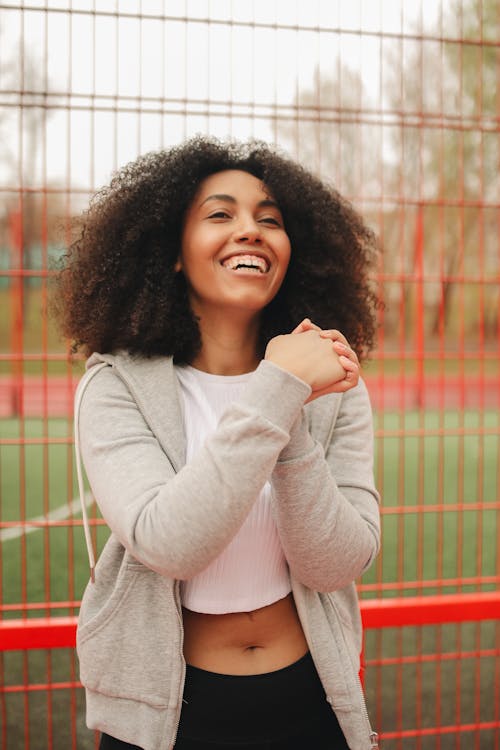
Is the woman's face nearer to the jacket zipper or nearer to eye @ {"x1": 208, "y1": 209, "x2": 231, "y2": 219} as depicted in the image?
eye @ {"x1": 208, "y1": 209, "x2": 231, "y2": 219}

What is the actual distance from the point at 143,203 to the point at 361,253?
1.74 feet

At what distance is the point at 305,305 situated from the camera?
4.92ft

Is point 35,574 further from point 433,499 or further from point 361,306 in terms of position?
point 433,499

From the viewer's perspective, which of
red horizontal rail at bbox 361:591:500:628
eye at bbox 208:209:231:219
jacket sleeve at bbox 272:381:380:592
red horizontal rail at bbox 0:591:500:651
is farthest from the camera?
red horizontal rail at bbox 361:591:500:628

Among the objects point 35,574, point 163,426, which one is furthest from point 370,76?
point 35,574

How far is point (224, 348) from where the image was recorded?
1339 millimetres

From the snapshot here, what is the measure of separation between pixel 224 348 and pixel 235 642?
1.74ft

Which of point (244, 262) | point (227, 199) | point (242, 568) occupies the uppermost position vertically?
point (227, 199)

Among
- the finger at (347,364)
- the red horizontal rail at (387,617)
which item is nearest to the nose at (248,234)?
the finger at (347,364)

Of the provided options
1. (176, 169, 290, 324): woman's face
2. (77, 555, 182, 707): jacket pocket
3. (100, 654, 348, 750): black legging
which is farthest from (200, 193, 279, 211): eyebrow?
(100, 654, 348, 750): black legging

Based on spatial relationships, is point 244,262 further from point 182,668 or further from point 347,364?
point 182,668

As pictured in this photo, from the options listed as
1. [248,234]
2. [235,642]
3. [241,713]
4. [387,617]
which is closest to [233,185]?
[248,234]

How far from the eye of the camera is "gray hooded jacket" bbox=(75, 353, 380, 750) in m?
0.94

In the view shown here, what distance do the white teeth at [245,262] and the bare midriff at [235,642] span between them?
0.59 metres
